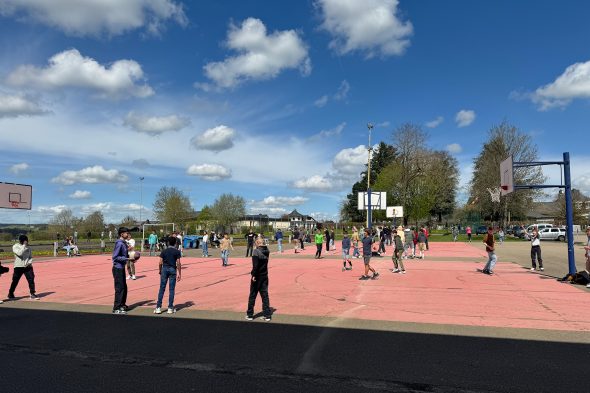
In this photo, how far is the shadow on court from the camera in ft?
16.7

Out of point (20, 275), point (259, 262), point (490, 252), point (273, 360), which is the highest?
point (259, 262)

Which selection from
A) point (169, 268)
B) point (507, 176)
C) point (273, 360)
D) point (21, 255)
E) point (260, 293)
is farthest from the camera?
point (507, 176)

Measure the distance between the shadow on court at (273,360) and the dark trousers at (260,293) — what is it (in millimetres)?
402

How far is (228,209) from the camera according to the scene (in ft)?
322

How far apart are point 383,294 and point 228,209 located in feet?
290

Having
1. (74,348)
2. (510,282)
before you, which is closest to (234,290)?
(74,348)

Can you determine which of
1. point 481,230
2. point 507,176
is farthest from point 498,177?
point 507,176

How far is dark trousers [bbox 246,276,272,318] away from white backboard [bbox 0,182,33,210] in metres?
35.7

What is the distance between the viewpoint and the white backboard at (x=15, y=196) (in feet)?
120

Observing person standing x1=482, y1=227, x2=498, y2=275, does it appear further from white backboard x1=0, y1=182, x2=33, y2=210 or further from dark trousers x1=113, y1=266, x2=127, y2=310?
white backboard x1=0, y1=182, x2=33, y2=210

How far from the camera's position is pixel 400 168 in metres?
59.3

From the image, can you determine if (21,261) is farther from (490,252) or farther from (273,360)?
(490,252)

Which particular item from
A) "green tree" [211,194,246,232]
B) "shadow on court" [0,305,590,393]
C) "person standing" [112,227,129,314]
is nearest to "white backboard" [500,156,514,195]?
"shadow on court" [0,305,590,393]

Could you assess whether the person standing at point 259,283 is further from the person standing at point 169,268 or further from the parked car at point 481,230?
the parked car at point 481,230
